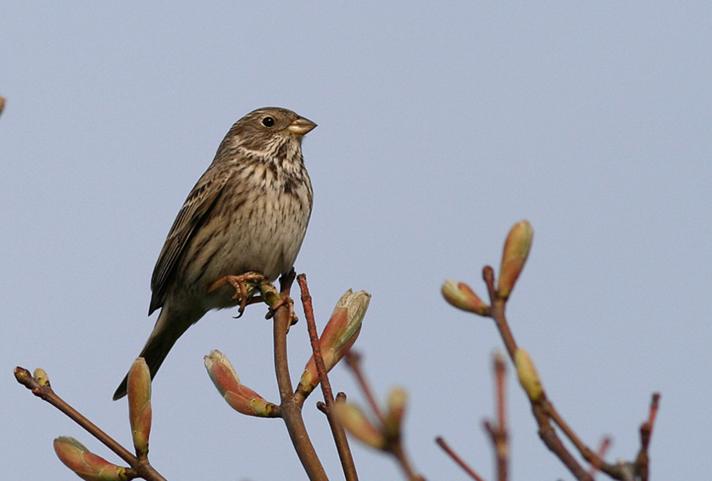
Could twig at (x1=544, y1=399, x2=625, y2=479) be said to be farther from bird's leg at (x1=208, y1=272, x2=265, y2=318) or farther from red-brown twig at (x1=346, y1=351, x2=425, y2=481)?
bird's leg at (x1=208, y1=272, x2=265, y2=318)

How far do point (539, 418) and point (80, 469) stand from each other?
1.83m

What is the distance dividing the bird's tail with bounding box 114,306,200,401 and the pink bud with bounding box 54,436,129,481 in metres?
5.93

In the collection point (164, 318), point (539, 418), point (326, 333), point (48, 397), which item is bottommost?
point (539, 418)

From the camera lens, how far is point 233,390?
3582 mm

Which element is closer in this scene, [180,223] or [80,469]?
[80,469]

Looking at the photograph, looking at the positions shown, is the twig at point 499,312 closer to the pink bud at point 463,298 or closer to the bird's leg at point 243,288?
the pink bud at point 463,298

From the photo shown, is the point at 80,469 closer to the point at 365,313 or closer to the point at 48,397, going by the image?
the point at 48,397

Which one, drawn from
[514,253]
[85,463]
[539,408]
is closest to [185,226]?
[85,463]

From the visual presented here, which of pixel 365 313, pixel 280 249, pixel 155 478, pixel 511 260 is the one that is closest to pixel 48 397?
pixel 155 478

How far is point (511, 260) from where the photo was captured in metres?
2.01

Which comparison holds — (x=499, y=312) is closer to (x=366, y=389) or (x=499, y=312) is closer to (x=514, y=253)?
(x=514, y=253)

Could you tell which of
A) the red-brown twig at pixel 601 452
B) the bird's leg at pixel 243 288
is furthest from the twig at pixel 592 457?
the bird's leg at pixel 243 288

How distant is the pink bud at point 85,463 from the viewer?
316 cm

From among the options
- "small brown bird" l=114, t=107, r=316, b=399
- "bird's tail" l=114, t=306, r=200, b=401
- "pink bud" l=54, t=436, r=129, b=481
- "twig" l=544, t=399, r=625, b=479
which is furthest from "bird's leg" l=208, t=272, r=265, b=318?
"twig" l=544, t=399, r=625, b=479
